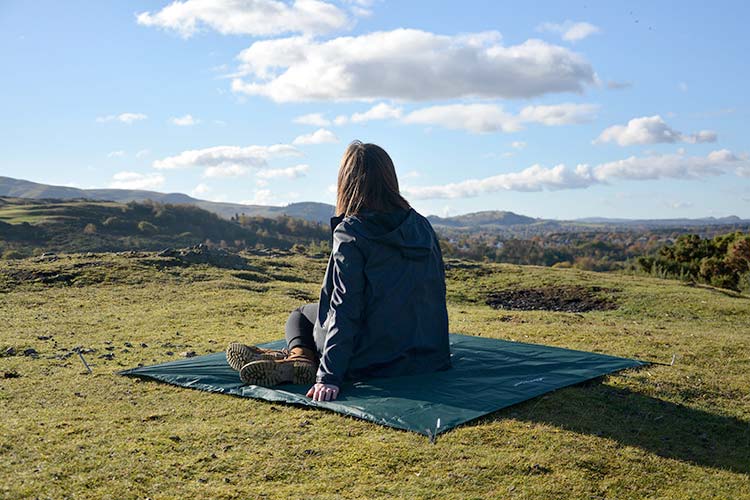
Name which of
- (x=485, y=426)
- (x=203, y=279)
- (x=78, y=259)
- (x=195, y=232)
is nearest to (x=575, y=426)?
(x=485, y=426)

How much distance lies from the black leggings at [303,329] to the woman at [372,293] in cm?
22

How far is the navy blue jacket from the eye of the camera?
5586mm

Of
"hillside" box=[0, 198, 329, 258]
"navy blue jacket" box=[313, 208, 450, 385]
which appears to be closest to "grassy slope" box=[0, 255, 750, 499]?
"navy blue jacket" box=[313, 208, 450, 385]

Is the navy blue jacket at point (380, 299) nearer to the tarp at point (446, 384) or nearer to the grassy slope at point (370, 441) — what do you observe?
the tarp at point (446, 384)

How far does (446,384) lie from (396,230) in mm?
1492

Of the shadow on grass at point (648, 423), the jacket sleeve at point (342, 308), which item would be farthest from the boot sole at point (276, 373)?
the shadow on grass at point (648, 423)

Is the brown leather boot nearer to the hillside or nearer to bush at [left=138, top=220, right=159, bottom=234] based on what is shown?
the hillside

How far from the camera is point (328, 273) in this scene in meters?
5.91

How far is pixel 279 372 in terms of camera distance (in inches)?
239

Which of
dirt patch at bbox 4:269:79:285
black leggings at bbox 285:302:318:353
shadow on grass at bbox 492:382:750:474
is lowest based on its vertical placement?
dirt patch at bbox 4:269:79:285

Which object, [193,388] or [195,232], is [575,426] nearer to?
[193,388]

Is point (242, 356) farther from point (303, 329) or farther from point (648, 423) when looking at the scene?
point (648, 423)

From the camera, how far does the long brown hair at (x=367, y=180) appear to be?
19.0 feet

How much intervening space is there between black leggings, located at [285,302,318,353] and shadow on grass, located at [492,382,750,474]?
2.11 meters
